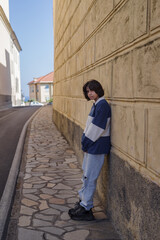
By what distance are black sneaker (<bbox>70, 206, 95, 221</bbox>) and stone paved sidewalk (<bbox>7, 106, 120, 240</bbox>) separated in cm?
6

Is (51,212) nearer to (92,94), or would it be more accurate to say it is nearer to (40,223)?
(40,223)

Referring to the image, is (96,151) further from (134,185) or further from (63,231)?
(63,231)

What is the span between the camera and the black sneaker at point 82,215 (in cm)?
345

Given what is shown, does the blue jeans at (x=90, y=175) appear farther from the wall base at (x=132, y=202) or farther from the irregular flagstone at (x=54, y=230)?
the irregular flagstone at (x=54, y=230)

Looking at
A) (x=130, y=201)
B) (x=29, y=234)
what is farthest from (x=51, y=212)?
(x=130, y=201)

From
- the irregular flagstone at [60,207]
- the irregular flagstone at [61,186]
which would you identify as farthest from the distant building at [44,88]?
the irregular flagstone at [60,207]

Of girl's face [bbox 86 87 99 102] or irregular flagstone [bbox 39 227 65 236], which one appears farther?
girl's face [bbox 86 87 99 102]

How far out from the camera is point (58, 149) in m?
7.78

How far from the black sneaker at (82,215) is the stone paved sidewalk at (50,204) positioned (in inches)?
2.2

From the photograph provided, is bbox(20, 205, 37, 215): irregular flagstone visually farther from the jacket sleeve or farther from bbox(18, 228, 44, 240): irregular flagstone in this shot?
the jacket sleeve

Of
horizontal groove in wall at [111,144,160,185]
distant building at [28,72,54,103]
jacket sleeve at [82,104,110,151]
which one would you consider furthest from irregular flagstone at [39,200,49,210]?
distant building at [28,72,54,103]

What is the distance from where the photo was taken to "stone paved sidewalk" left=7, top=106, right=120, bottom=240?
314 centimetres

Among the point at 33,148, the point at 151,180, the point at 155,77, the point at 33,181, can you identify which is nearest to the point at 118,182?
the point at 151,180

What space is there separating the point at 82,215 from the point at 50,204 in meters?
0.75
